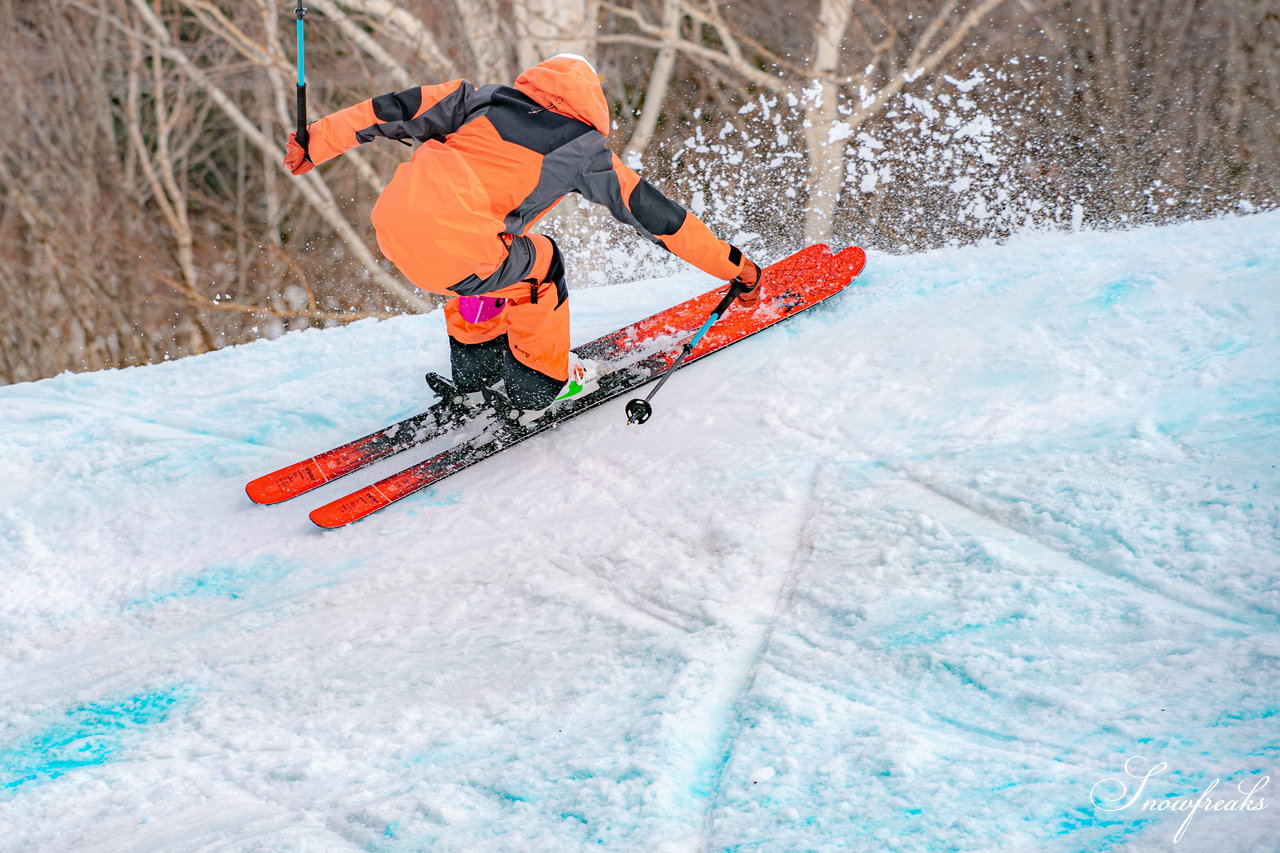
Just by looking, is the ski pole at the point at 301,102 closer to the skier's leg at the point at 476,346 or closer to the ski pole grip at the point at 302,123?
the ski pole grip at the point at 302,123

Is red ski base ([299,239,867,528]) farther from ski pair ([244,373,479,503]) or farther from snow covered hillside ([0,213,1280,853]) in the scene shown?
ski pair ([244,373,479,503])

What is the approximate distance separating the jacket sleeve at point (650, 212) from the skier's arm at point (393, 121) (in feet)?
1.34

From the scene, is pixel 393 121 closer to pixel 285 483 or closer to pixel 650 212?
pixel 650 212

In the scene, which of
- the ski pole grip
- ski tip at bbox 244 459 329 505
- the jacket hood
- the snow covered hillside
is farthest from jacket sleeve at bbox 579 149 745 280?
ski tip at bbox 244 459 329 505

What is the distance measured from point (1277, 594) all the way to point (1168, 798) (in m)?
0.69

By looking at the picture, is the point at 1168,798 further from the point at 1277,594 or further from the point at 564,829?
the point at 564,829

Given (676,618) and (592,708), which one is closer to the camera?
(592,708)

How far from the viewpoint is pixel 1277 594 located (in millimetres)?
1809

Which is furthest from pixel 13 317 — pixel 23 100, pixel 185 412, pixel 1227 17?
pixel 1227 17

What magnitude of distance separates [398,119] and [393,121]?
0.6 inches

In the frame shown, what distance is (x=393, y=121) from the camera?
2514 millimetres

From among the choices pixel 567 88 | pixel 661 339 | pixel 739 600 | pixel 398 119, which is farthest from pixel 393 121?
pixel 739 600

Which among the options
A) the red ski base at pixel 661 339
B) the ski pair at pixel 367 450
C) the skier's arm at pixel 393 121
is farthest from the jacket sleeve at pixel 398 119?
the red ski base at pixel 661 339

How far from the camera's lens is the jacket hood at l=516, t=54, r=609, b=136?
2.41 m
